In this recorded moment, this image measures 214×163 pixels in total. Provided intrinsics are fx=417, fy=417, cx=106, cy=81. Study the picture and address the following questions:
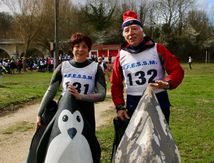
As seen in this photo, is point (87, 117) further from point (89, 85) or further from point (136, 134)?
point (136, 134)

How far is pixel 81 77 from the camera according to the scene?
4723 millimetres

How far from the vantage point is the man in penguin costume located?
13.5 ft

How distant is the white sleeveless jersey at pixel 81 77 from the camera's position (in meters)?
4.73

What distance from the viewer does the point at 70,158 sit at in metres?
4.07

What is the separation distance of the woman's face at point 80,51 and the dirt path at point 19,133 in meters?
3.09

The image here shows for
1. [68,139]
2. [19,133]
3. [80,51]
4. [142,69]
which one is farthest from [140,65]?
[19,133]

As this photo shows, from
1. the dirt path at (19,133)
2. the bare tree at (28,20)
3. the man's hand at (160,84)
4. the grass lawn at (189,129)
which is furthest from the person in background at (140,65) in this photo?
the bare tree at (28,20)

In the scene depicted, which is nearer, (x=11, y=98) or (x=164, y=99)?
(x=164, y=99)

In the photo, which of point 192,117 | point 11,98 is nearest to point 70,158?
point 192,117

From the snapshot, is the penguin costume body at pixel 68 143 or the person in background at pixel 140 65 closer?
the penguin costume body at pixel 68 143

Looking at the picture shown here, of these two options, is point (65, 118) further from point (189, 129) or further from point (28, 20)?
point (28, 20)

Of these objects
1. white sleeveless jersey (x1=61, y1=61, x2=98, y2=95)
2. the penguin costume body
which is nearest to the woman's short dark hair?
white sleeveless jersey (x1=61, y1=61, x2=98, y2=95)

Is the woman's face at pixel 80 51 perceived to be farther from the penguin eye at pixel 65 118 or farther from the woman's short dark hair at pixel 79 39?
the penguin eye at pixel 65 118

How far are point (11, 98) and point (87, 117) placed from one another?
444 inches
